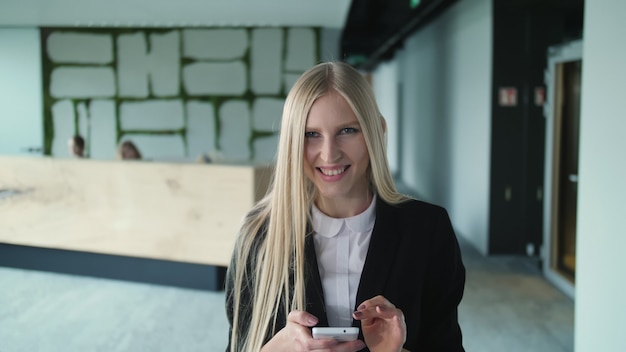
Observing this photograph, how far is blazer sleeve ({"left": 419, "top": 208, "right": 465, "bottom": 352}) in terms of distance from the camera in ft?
4.23

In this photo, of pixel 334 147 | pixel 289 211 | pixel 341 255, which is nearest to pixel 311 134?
pixel 334 147

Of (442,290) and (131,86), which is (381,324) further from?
(131,86)

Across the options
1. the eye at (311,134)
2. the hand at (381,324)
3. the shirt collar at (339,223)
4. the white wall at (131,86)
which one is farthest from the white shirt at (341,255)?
the white wall at (131,86)

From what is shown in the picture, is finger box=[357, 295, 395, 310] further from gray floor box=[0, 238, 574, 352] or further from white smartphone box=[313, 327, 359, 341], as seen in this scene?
gray floor box=[0, 238, 574, 352]

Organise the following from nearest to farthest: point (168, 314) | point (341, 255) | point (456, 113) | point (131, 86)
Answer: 1. point (341, 255)
2. point (131, 86)
3. point (168, 314)
4. point (456, 113)

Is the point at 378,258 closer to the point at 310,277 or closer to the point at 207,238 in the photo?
the point at 310,277

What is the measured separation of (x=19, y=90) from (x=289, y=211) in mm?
1176

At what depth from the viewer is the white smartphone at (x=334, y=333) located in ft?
3.61

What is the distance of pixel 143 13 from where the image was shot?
2.19 m

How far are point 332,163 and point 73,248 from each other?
1.40 meters

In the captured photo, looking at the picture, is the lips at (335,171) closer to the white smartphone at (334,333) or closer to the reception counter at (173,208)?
the white smartphone at (334,333)

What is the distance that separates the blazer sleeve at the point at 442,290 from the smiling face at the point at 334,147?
25cm

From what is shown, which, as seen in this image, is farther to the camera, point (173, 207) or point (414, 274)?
point (173, 207)

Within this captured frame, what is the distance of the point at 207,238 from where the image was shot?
4262mm
